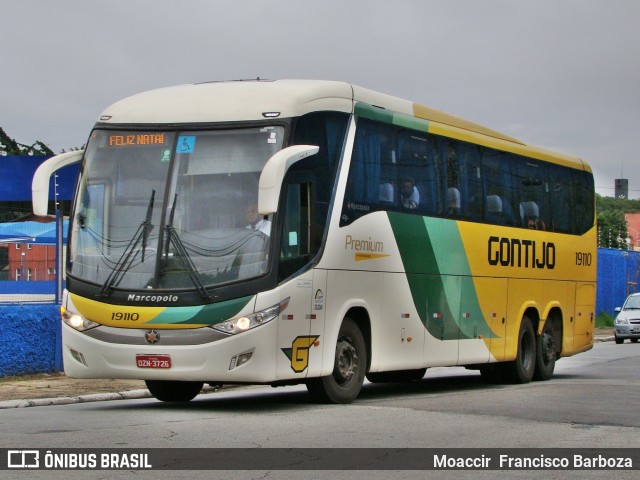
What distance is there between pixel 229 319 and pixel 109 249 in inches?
69.0

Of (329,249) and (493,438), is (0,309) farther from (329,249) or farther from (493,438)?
(493,438)

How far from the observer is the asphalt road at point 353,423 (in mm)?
10945

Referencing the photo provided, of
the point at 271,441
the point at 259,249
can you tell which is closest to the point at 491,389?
the point at 259,249

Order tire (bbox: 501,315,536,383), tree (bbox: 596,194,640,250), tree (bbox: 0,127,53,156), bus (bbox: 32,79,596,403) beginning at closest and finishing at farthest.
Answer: bus (bbox: 32,79,596,403)
tire (bbox: 501,315,536,383)
tree (bbox: 0,127,53,156)
tree (bbox: 596,194,640,250)

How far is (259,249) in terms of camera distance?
13844mm

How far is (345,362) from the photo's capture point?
15.4 metres

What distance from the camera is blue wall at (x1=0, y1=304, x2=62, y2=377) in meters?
19.6

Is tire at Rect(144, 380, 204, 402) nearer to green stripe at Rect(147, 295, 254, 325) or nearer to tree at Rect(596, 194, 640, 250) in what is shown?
green stripe at Rect(147, 295, 254, 325)

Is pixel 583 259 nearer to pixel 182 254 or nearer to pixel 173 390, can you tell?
pixel 173 390

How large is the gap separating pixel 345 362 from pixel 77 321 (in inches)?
132

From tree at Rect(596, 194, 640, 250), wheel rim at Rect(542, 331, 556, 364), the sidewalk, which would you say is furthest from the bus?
tree at Rect(596, 194, 640, 250)

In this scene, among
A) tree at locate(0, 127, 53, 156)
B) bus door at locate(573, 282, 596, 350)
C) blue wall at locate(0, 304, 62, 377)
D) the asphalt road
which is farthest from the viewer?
tree at locate(0, 127, 53, 156)

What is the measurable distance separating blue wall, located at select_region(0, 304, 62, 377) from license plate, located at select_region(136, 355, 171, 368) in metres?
6.40

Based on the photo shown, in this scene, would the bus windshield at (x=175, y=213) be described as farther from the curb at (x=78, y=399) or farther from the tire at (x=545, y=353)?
the tire at (x=545, y=353)
